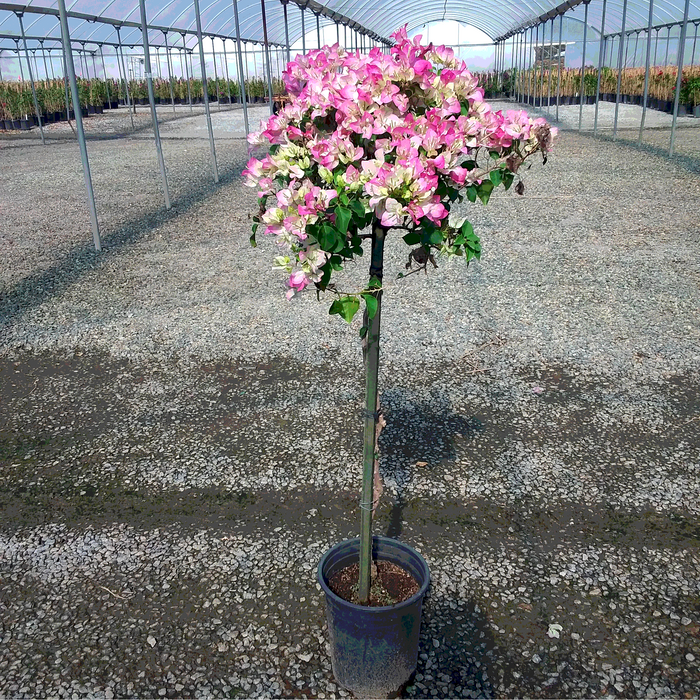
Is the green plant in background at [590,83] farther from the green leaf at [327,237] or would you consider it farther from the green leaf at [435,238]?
the green leaf at [327,237]

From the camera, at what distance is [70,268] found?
559 centimetres

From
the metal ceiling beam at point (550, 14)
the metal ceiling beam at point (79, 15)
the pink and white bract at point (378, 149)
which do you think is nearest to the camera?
the pink and white bract at point (378, 149)

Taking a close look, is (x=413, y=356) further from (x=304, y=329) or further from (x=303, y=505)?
(x=303, y=505)

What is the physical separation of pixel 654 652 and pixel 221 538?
4.47ft

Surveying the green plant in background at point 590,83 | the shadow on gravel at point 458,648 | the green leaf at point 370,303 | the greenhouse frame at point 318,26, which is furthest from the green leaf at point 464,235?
the green plant in background at point 590,83

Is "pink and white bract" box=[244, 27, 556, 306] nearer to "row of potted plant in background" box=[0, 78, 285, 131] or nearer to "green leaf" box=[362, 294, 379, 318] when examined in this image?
"green leaf" box=[362, 294, 379, 318]

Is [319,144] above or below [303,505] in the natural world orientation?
above

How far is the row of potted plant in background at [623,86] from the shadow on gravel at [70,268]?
523 inches

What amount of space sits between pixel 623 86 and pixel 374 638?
23294mm

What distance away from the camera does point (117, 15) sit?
1478cm

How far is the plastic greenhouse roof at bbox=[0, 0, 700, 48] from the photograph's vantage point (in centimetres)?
1445

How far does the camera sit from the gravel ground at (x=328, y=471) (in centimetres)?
196

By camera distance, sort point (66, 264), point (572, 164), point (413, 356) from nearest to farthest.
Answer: point (413, 356) → point (66, 264) → point (572, 164)

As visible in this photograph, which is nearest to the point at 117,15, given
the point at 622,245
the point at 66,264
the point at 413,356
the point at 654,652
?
the point at 66,264
